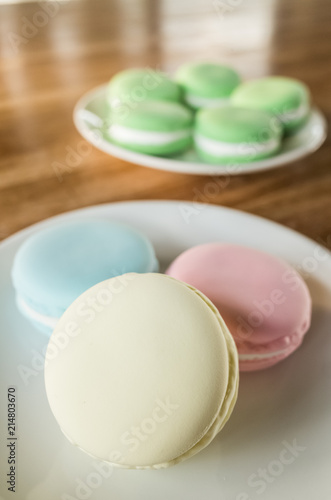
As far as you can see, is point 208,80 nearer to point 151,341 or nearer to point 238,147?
point 238,147

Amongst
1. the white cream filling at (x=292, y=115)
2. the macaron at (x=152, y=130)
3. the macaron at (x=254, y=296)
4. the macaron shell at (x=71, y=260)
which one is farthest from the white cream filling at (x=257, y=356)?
the white cream filling at (x=292, y=115)

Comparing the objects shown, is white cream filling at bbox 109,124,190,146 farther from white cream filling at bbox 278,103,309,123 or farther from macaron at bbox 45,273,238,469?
macaron at bbox 45,273,238,469

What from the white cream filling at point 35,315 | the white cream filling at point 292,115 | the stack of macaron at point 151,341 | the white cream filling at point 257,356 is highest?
the white cream filling at point 292,115

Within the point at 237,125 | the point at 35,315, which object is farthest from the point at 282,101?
the point at 35,315

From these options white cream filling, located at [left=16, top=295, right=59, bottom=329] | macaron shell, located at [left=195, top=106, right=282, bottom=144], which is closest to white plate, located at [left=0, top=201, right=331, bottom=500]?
white cream filling, located at [left=16, top=295, right=59, bottom=329]

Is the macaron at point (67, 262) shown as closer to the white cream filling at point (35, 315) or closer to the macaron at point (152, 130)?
the white cream filling at point (35, 315)

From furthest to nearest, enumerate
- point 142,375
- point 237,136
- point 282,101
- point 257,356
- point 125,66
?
1. point 125,66
2. point 282,101
3. point 237,136
4. point 257,356
5. point 142,375

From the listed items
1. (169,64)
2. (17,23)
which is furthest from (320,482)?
(17,23)
